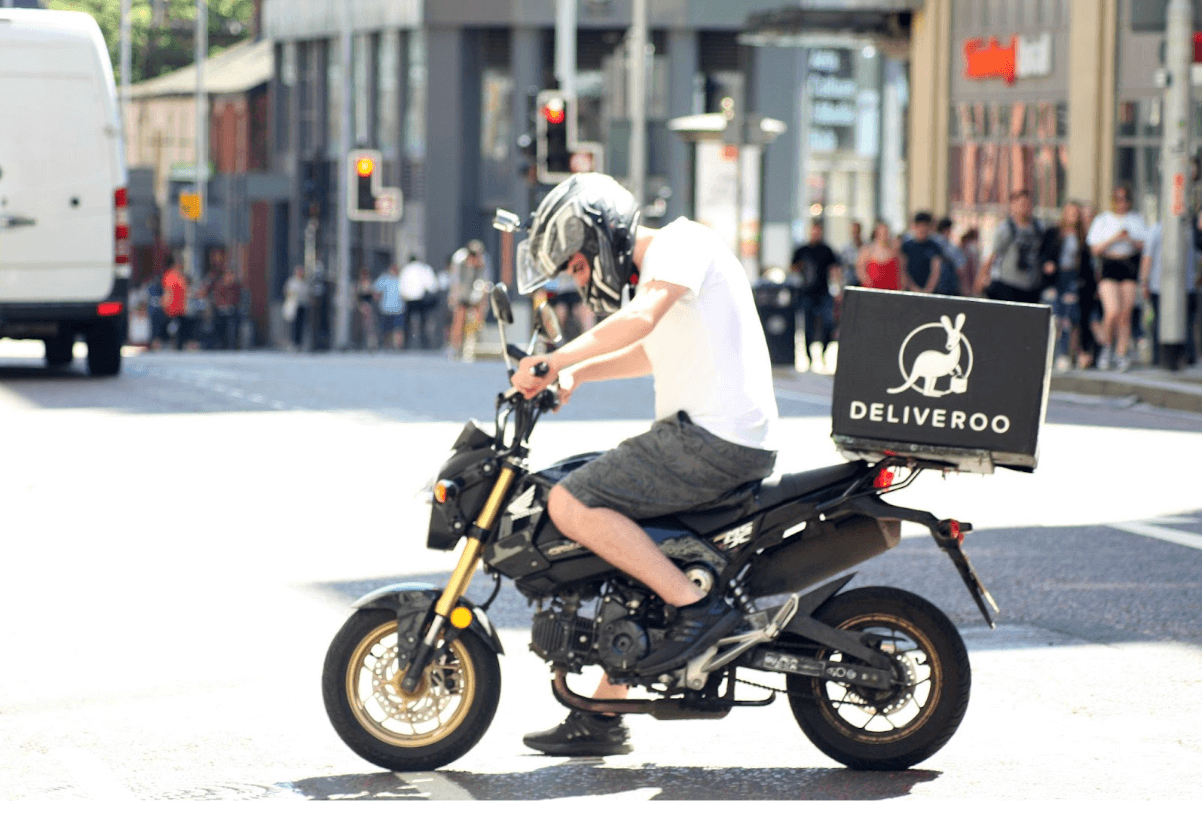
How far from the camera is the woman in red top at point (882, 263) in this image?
22234 millimetres

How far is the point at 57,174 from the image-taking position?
61.5 ft

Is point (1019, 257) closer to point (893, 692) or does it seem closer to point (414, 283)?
point (893, 692)

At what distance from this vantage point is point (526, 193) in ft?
150

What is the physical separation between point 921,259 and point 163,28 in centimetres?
6620

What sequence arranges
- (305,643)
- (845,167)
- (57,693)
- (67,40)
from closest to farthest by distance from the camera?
1. (57,693)
2. (305,643)
3. (67,40)
4. (845,167)

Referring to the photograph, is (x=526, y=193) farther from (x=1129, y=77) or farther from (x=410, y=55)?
(x=1129, y=77)

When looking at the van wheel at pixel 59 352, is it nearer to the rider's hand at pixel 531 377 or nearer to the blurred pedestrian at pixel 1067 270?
the blurred pedestrian at pixel 1067 270

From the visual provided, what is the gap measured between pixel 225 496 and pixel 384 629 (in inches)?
254

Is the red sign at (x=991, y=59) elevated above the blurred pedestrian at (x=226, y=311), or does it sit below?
above

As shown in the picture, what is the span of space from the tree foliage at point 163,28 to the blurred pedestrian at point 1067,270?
66070 mm

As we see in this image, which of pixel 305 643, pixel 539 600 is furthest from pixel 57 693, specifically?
pixel 539 600

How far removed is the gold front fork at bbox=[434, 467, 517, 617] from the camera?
592 centimetres

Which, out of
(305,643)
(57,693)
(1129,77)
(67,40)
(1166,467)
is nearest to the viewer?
(57,693)

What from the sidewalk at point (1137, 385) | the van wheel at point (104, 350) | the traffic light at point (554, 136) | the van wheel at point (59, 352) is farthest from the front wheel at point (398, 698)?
the traffic light at point (554, 136)
